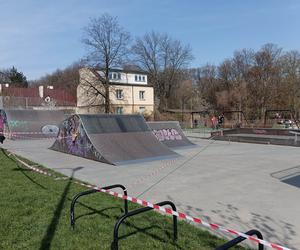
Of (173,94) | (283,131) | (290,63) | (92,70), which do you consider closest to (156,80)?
(173,94)

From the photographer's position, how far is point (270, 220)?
5.65 metres

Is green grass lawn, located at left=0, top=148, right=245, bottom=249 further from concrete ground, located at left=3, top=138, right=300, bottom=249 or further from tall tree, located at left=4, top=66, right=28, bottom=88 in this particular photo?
tall tree, located at left=4, top=66, right=28, bottom=88

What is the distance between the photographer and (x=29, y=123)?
84.9 ft

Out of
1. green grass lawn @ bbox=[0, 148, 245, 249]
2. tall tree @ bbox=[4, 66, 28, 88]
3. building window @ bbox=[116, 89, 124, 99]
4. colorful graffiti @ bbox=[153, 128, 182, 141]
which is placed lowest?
green grass lawn @ bbox=[0, 148, 245, 249]

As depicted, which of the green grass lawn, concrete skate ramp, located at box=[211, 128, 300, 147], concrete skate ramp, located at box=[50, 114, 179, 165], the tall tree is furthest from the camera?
the tall tree

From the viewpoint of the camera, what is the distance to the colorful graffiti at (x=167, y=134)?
738 inches

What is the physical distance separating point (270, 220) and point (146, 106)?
2166 inches

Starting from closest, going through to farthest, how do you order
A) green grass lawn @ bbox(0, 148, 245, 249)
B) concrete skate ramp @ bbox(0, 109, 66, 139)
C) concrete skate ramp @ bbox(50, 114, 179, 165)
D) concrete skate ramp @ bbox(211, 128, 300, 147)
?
green grass lawn @ bbox(0, 148, 245, 249), concrete skate ramp @ bbox(50, 114, 179, 165), concrete skate ramp @ bbox(211, 128, 300, 147), concrete skate ramp @ bbox(0, 109, 66, 139)

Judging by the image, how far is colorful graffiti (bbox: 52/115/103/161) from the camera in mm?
13367

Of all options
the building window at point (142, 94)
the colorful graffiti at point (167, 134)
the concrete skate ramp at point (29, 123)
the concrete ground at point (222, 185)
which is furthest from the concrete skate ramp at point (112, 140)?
the building window at point (142, 94)

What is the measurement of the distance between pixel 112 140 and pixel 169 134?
6304 mm

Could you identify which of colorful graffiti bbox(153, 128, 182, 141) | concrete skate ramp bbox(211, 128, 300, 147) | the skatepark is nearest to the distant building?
concrete skate ramp bbox(211, 128, 300, 147)

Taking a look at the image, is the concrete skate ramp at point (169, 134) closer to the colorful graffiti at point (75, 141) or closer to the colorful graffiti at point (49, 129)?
the colorful graffiti at point (75, 141)

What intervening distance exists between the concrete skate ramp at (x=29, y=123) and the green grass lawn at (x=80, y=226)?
1869 cm
